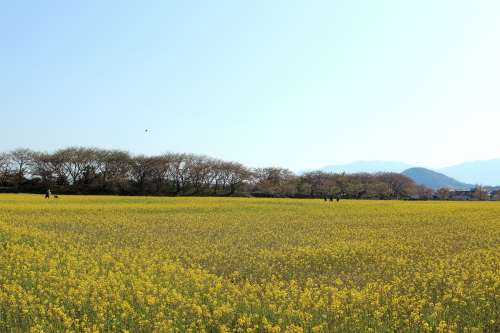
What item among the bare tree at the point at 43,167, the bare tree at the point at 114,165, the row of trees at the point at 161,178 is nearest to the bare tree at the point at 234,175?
the row of trees at the point at 161,178

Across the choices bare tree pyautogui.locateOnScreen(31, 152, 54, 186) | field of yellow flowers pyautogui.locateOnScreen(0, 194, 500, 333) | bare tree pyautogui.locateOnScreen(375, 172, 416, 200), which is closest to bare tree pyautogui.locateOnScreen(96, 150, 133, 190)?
bare tree pyautogui.locateOnScreen(31, 152, 54, 186)

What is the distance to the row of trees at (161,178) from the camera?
69.7m

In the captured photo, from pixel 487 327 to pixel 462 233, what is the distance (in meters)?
12.7

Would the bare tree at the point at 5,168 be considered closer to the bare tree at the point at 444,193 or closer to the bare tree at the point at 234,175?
the bare tree at the point at 234,175

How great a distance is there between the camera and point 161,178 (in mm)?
76562

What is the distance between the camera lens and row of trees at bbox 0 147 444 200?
69.7m

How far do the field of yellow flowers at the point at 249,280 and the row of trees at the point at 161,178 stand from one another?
5714 centimetres

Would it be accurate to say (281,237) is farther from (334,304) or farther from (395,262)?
(334,304)

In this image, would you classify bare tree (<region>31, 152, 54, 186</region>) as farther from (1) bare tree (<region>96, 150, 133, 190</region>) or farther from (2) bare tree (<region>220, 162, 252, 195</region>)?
(2) bare tree (<region>220, 162, 252, 195</region>)

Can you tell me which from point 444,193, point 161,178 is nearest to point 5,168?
point 161,178

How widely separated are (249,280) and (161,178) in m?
70.2

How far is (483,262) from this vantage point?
35.0ft

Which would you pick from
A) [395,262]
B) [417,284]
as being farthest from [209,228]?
[417,284]

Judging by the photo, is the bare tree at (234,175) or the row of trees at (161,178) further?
the bare tree at (234,175)
